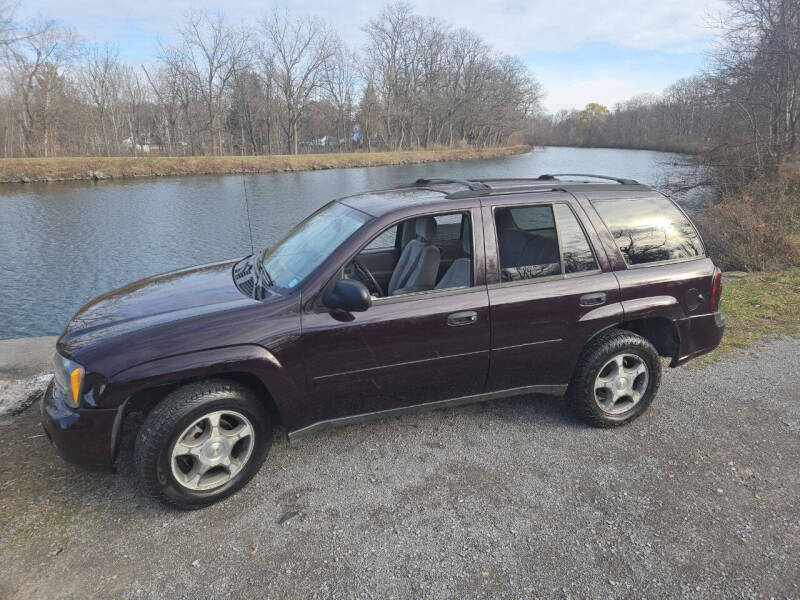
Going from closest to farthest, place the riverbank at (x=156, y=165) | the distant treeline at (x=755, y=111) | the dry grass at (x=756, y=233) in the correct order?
1. the dry grass at (x=756, y=233)
2. the distant treeline at (x=755, y=111)
3. the riverbank at (x=156, y=165)

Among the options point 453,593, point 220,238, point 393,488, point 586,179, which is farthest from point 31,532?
point 220,238

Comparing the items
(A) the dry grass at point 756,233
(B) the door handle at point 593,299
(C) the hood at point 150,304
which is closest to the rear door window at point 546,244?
(B) the door handle at point 593,299

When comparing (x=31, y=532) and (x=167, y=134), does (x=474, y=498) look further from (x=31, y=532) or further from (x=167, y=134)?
(x=167, y=134)

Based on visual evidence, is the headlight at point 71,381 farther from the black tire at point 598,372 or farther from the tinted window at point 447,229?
the black tire at point 598,372

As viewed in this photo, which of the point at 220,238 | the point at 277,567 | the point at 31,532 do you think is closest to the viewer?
the point at 277,567

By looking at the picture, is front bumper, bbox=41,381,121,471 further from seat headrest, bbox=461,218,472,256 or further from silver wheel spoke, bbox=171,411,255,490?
seat headrest, bbox=461,218,472,256

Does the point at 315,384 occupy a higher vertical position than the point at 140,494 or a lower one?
higher

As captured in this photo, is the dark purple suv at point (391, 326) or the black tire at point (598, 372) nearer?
the dark purple suv at point (391, 326)

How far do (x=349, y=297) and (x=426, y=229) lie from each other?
127cm

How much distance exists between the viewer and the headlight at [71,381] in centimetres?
281

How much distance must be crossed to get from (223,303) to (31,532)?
1.58m

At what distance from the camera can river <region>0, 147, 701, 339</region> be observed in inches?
454

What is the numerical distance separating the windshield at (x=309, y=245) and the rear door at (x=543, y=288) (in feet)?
→ 3.16

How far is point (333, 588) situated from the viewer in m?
2.49
